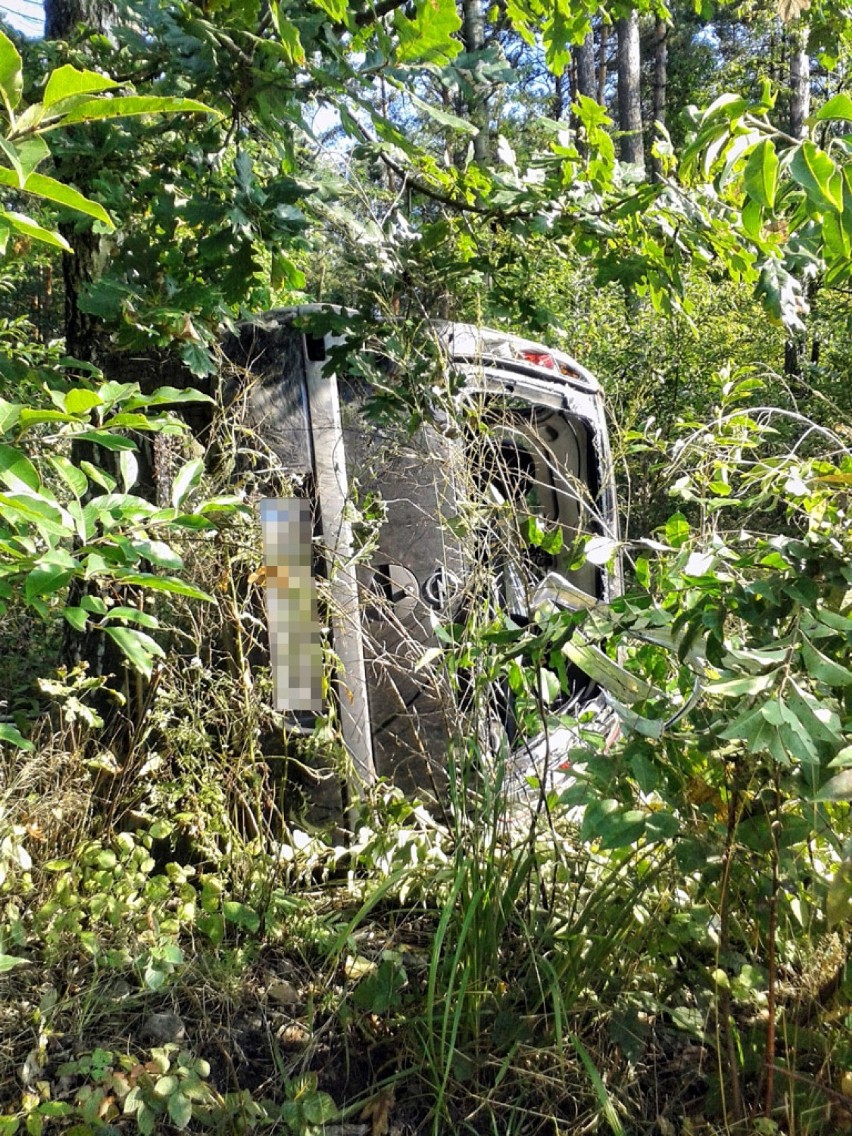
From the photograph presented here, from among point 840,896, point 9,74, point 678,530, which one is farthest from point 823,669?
point 9,74

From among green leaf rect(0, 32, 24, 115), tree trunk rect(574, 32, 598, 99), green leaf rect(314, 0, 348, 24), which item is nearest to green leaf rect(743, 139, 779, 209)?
green leaf rect(314, 0, 348, 24)

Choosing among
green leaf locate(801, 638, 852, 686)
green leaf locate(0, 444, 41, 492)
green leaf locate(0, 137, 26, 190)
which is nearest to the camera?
green leaf locate(0, 137, 26, 190)

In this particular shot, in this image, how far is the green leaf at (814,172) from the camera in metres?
1.39

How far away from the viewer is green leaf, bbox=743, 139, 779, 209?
1.41m

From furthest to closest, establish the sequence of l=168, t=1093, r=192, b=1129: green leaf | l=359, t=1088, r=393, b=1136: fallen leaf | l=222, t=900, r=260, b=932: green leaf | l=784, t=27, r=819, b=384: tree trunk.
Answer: l=784, t=27, r=819, b=384: tree trunk → l=222, t=900, r=260, b=932: green leaf → l=359, t=1088, r=393, b=1136: fallen leaf → l=168, t=1093, r=192, b=1129: green leaf

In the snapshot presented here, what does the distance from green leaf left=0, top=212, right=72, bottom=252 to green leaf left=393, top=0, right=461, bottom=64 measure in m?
1.36

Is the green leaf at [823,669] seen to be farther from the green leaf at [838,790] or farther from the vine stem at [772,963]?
the vine stem at [772,963]

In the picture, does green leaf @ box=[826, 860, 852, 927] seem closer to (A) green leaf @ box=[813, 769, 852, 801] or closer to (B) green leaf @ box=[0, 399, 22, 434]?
(A) green leaf @ box=[813, 769, 852, 801]

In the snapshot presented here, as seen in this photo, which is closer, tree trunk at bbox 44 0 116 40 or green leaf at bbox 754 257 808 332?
green leaf at bbox 754 257 808 332

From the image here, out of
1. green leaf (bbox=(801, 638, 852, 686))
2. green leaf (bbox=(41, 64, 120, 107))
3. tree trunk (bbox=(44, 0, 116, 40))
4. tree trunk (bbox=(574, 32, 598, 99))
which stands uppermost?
tree trunk (bbox=(574, 32, 598, 99))

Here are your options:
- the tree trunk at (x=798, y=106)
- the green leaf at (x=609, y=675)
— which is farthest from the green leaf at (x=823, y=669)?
the tree trunk at (x=798, y=106)

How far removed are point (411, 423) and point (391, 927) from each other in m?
1.63

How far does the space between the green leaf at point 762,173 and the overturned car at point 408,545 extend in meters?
0.86

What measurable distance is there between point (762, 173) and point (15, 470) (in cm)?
122
